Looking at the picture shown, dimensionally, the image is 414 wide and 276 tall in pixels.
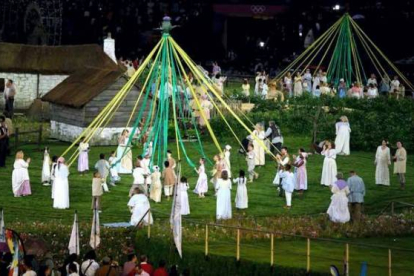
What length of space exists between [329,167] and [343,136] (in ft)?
18.2

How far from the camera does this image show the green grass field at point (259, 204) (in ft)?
120

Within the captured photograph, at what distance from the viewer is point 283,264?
35312 mm

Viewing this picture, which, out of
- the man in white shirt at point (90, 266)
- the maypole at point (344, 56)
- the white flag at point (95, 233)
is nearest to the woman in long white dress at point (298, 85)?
the maypole at point (344, 56)

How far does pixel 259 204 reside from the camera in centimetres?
4400

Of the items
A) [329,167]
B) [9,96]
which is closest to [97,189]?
[329,167]

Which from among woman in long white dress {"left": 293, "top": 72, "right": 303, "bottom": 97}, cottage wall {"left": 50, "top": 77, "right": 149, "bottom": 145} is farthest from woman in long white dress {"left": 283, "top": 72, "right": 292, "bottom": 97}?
cottage wall {"left": 50, "top": 77, "right": 149, "bottom": 145}

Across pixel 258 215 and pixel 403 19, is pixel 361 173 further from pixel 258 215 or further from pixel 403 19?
pixel 403 19

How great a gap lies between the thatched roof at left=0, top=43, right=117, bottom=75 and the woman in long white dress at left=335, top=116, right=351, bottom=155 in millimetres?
13087

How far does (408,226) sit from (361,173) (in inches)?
355

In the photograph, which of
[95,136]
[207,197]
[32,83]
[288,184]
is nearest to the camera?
[288,184]

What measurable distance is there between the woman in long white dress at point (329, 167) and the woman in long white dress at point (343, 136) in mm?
5302

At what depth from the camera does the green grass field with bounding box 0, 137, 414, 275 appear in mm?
36594

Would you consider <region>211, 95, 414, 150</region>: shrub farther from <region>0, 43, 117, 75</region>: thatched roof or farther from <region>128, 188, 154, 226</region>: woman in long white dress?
<region>128, 188, 154, 226</region>: woman in long white dress

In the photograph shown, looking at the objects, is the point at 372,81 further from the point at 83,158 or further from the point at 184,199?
the point at 184,199
